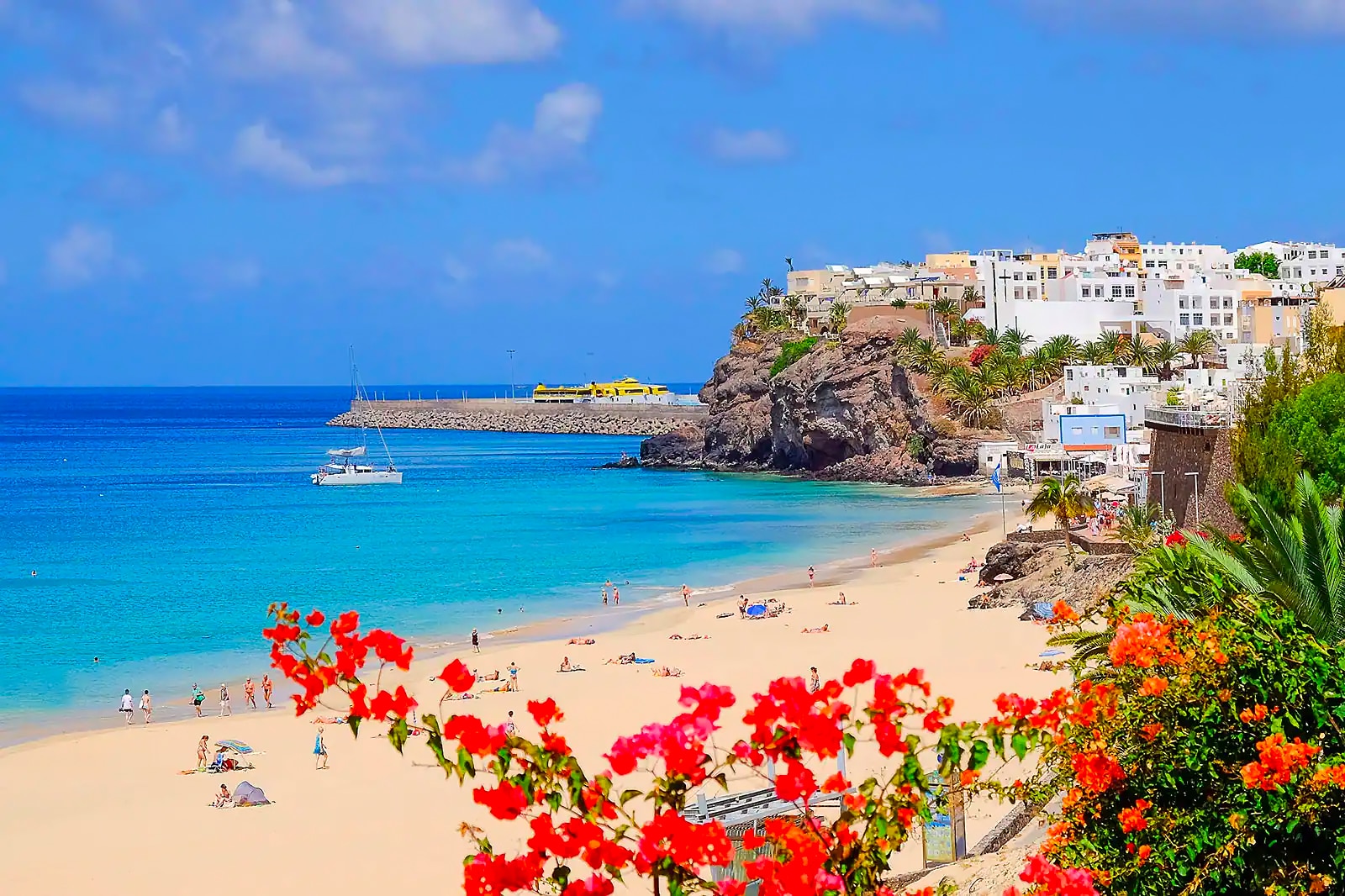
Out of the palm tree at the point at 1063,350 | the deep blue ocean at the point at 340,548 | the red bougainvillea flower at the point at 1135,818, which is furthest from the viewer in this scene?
the palm tree at the point at 1063,350

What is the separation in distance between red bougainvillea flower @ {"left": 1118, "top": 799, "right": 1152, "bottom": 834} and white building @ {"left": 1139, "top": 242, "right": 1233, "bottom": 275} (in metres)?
100

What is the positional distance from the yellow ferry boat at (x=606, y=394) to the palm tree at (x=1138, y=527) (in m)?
123

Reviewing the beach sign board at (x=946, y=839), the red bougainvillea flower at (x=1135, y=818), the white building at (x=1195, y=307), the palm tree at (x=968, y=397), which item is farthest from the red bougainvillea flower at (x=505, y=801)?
the white building at (x=1195, y=307)

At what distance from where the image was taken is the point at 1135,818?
8.02 meters

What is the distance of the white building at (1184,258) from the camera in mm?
106188

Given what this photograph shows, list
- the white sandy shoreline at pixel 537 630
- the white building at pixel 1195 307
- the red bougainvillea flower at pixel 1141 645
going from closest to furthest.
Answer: the red bougainvillea flower at pixel 1141 645
the white sandy shoreline at pixel 537 630
the white building at pixel 1195 307

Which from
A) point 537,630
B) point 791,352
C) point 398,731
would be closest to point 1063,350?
point 791,352

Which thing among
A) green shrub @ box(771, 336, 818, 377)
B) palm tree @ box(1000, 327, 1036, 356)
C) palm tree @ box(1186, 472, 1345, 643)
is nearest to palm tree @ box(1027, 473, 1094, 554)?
palm tree @ box(1186, 472, 1345, 643)

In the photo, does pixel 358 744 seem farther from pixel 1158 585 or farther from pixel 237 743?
pixel 1158 585

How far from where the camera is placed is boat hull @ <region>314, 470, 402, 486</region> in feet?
283

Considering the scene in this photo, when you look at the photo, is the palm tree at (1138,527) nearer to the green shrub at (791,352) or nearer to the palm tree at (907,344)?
the palm tree at (907,344)

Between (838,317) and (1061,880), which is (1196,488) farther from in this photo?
(838,317)

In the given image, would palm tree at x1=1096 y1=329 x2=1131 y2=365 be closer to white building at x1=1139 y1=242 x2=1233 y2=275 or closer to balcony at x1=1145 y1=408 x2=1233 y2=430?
white building at x1=1139 y1=242 x2=1233 y2=275

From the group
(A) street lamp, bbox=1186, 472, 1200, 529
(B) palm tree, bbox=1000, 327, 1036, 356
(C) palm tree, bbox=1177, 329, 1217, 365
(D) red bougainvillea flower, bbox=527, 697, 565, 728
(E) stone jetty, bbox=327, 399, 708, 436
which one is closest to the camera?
(D) red bougainvillea flower, bbox=527, 697, 565, 728
